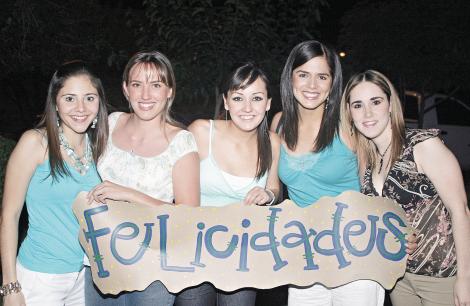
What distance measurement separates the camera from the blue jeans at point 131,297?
2701 millimetres

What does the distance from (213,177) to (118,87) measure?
11.5m

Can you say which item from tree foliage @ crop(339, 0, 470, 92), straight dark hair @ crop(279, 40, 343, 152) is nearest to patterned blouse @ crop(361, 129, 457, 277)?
straight dark hair @ crop(279, 40, 343, 152)

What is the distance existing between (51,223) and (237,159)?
115 cm

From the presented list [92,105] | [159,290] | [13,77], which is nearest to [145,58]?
[92,105]

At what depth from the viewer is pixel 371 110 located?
8.84 feet

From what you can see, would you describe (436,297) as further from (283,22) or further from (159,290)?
(283,22)

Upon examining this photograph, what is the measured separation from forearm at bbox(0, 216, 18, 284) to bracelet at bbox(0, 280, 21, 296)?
2 centimetres

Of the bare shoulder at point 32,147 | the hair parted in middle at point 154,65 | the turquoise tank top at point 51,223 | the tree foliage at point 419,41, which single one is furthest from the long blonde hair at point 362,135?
the tree foliage at point 419,41

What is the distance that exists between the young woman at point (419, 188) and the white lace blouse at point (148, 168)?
1.03 meters

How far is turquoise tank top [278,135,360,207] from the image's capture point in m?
2.88

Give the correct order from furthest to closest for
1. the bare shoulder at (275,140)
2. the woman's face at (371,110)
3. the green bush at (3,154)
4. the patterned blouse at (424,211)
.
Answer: the green bush at (3,154)
the bare shoulder at (275,140)
the woman's face at (371,110)
the patterned blouse at (424,211)

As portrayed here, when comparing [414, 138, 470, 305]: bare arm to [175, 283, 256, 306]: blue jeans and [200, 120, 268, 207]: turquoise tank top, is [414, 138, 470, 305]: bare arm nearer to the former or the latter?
[200, 120, 268, 207]: turquoise tank top

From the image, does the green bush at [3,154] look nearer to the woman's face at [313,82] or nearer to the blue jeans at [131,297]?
the blue jeans at [131,297]

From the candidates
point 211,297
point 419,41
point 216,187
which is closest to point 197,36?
point 216,187
